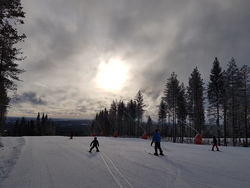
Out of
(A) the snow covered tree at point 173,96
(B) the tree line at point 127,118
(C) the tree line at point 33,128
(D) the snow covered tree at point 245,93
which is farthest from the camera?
(C) the tree line at point 33,128

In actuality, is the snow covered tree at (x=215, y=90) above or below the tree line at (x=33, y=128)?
above

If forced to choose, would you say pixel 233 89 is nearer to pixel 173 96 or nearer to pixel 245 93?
pixel 245 93

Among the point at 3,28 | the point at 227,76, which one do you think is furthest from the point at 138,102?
the point at 3,28

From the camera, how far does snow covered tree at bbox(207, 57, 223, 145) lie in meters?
29.8

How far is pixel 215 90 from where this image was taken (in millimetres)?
30672

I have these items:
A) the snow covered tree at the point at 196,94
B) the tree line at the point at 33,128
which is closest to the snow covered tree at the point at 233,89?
the snow covered tree at the point at 196,94

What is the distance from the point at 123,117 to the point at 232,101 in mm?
47150

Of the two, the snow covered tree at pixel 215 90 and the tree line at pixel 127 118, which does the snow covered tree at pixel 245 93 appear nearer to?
the snow covered tree at pixel 215 90

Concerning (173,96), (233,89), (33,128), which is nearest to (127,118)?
(173,96)

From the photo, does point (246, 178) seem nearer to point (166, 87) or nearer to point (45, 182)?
point (45, 182)

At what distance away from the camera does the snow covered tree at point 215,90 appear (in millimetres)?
29750

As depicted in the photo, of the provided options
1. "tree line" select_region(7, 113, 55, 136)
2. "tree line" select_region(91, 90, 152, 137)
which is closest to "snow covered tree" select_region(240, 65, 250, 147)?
"tree line" select_region(91, 90, 152, 137)

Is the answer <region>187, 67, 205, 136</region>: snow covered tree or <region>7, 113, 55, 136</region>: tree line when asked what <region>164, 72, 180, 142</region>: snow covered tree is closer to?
<region>187, 67, 205, 136</region>: snow covered tree

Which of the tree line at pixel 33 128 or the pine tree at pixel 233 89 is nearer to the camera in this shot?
the pine tree at pixel 233 89
